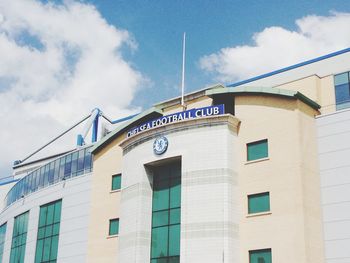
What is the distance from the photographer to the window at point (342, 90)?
4072cm

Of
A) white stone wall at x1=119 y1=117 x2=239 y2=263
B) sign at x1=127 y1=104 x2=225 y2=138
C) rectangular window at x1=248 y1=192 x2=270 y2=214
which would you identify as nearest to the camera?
white stone wall at x1=119 y1=117 x2=239 y2=263

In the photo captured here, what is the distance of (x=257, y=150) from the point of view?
40156mm

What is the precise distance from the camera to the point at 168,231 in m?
42.0

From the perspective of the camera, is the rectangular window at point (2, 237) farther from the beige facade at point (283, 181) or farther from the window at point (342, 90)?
the window at point (342, 90)

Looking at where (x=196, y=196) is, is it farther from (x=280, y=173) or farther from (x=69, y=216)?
(x=69, y=216)

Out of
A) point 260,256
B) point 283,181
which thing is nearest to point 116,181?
point 260,256

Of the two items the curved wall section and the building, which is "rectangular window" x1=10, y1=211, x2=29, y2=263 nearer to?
the curved wall section

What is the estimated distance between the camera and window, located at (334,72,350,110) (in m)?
40.7

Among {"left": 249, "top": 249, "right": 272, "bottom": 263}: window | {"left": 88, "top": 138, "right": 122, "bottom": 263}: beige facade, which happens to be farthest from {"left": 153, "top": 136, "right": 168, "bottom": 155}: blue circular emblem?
{"left": 249, "top": 249, "right": 272, "bottom": 263}: window

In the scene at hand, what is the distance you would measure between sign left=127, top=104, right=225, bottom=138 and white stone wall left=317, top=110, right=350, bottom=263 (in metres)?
7.06

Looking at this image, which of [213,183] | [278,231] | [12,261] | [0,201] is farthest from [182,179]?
[0,201]

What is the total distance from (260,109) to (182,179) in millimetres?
7281

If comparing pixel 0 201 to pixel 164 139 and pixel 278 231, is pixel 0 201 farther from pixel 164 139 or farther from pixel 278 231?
pixel 278 231

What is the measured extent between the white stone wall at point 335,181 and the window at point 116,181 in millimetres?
17525
